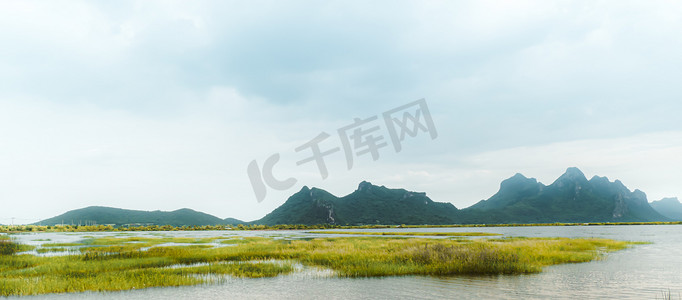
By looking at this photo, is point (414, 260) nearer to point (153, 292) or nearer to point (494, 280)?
point (494, 280)

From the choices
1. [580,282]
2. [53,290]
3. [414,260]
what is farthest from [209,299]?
[580,282]

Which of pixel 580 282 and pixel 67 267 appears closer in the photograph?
pixel 580 282

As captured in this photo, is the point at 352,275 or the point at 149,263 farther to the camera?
the point at 149,263

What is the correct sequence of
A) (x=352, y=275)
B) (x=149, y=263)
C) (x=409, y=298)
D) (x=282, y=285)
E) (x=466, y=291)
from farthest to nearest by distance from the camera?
(x=149, y=263), (x=352, y=275), (x=282, y=285), (x=466, y=291), (x=409, y=298)

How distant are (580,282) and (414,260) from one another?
10.5 m

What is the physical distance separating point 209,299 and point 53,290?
877 cm

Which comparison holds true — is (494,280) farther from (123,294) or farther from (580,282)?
(123,294)

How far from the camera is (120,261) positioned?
3177cm

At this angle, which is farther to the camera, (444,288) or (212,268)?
(212,268)

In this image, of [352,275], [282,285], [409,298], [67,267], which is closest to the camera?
[409,298]

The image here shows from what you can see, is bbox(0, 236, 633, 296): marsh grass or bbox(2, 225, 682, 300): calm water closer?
bbox(2, 225, 682, 300): calm water

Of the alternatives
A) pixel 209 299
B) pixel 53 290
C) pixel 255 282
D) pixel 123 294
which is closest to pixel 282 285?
pixel 255 282

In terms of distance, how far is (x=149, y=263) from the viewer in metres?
31.7

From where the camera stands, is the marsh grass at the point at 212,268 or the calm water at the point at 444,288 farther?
the marsh grass at the point at 212,268
